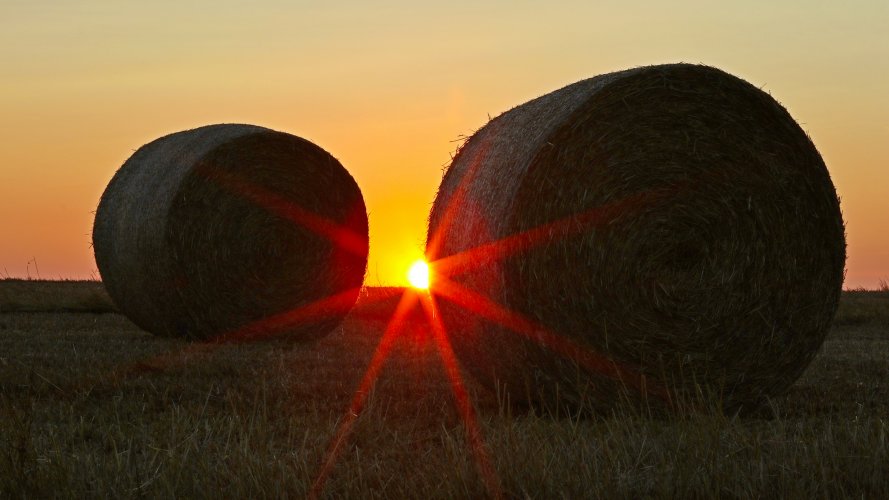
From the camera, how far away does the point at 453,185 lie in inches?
284

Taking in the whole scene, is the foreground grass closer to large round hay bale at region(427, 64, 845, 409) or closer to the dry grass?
large round hay bale at region(427, 64, 845, 409)

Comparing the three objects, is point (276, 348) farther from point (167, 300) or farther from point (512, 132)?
point (512, 132)

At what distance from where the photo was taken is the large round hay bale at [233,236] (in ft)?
34.9

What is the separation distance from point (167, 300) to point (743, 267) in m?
6.41

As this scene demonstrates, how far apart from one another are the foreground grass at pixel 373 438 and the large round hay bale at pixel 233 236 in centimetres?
169

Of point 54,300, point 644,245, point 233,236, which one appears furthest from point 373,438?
point 54,300

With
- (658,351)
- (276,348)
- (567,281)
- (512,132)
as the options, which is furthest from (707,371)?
(276,348)

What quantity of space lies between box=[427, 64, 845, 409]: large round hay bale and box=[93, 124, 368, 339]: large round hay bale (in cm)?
446

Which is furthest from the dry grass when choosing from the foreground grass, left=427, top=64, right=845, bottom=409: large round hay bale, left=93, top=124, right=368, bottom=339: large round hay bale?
left=427, top=64, right=845, bottom=409: large round hay bale

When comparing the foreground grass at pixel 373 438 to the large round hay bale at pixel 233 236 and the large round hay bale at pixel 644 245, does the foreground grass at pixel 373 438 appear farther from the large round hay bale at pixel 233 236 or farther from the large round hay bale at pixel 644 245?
the large round hay bale at pixel 233 236

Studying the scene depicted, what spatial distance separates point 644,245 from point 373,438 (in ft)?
7.61

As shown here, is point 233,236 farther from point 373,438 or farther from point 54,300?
point 54,300

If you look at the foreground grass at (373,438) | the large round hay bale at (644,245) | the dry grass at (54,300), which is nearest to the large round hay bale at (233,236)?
the foreground grass at (373,438)

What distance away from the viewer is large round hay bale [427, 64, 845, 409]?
621cm
